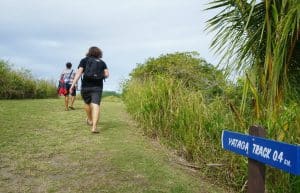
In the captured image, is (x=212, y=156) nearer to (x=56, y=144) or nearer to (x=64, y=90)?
(x=56, y=144)

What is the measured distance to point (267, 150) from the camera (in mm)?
3355

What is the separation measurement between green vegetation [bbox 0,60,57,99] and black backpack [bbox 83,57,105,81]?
399 inches

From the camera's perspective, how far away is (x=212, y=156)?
23.8 ft

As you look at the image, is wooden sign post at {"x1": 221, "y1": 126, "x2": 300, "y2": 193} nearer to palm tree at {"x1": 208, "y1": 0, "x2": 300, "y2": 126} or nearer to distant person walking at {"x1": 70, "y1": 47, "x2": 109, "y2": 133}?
palm tree at {"x1": 208, "y1": 0, "x2": 300, "y2": 126}

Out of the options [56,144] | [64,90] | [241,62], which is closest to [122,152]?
[56,144]

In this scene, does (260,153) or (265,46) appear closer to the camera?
(260,153)

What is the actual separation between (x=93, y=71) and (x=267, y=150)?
665 centimetres

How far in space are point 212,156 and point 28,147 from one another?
2.95 metres

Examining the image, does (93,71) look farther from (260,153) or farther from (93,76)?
(260,153)

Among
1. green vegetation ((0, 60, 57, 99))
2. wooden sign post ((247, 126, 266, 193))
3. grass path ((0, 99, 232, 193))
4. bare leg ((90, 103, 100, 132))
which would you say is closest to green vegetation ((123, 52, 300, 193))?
grass path ((0, 99, 232, 193))

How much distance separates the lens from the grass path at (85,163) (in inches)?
238

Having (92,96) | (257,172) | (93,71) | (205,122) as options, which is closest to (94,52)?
(93,71)

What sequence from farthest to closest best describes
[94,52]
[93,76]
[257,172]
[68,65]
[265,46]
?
[68,65] < [94,52] < [93,76] < [265,46] < [257,172]

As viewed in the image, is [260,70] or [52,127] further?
[52,127]
